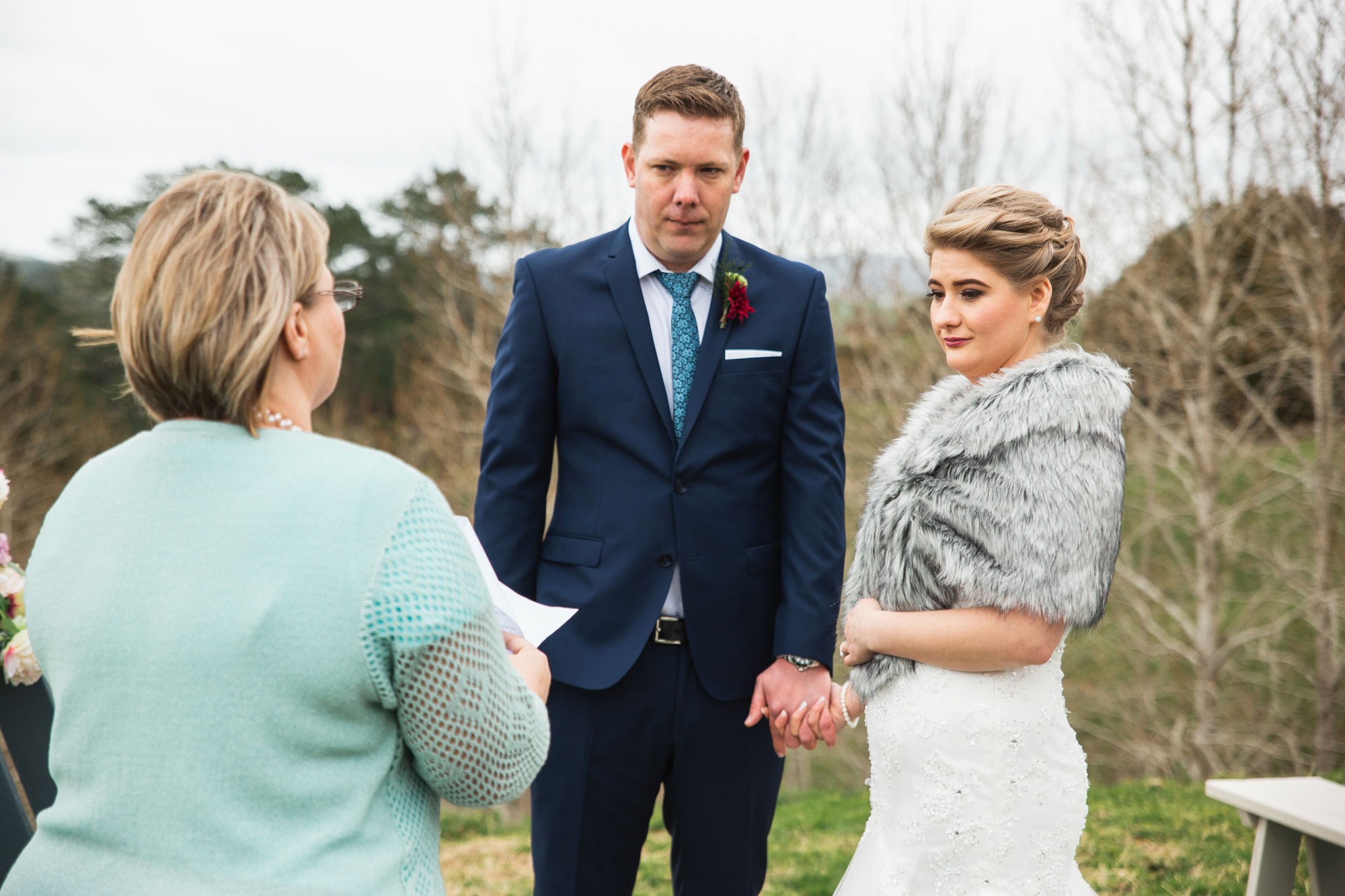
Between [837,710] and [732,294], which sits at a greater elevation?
[732,294]

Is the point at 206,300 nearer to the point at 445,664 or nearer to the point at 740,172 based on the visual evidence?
the point at 445,664

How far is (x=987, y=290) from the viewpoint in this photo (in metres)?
2.15

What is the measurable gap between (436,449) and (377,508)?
13114mm

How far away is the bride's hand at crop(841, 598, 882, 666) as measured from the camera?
7.16 feet

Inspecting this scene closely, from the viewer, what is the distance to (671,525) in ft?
8.25

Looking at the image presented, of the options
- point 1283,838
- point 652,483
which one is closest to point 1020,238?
point 652,483

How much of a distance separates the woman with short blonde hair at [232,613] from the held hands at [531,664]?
1.02ft

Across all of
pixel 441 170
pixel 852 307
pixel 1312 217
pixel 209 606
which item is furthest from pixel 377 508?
pixel 441 170

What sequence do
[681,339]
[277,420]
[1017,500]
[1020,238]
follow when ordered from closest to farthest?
[277,420], [1017,500], [1020,238], [681,339]

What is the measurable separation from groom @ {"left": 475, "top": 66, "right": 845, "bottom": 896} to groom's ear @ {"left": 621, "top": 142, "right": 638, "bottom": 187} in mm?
30

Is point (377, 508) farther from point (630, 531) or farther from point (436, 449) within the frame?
point (436, 449)

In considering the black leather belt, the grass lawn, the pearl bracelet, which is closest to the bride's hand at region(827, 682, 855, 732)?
the pearl bracelet

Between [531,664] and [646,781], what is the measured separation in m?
0.94

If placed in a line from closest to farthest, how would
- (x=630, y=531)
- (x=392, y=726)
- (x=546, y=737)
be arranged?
(x=392, y=726) < (x=546, y=737) < (x=630, y=531)
